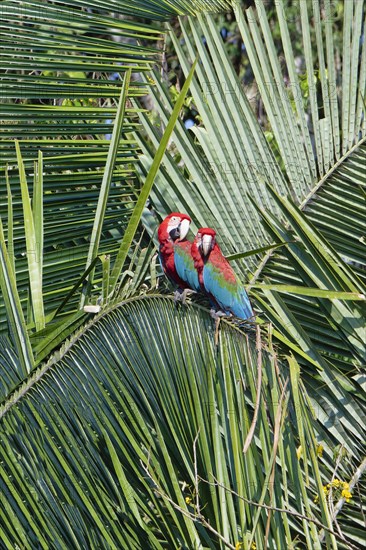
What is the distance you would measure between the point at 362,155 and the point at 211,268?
3.21 feet

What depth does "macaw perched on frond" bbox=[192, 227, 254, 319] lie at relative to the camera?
288 cm

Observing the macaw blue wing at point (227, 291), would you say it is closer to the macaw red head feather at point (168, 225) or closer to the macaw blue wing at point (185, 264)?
the macaw blue wing at point (185, 264)

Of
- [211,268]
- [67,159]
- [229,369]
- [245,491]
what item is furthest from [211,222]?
[245,491]

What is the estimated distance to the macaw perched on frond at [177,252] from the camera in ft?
10.6

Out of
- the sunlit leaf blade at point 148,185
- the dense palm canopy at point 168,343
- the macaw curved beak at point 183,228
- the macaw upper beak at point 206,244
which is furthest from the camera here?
the macaw curved beak at point 183,228

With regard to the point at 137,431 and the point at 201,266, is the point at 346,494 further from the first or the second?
the point at 201,266

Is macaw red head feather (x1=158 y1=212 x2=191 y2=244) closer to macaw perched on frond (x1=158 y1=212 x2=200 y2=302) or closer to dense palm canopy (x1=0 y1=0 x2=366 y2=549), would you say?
macaw perched on frond (x1=158 y1=212 x2=200 y2=302)

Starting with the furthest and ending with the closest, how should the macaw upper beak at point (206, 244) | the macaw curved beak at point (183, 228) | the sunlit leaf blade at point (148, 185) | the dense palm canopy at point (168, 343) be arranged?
the macaw curved beak at point (183, 228), the macaw upper beak at point (206, 244), the sunlit leaf blade at point (148, 185), the dense palm canopy at point (168, 343)

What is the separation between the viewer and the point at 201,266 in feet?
10.2

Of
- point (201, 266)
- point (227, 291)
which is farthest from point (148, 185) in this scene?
point (201, 266)

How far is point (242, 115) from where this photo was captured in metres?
3.48

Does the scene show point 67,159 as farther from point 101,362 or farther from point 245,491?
point 245,491

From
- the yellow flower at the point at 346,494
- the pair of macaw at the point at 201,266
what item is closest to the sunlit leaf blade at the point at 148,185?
the pair of macaw at the point at 201,266

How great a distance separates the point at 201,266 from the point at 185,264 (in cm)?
19
